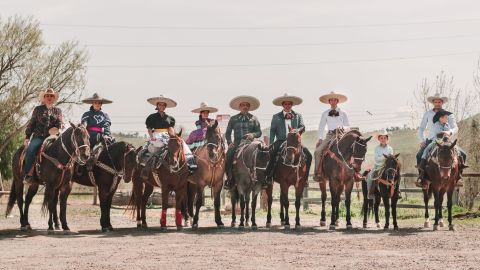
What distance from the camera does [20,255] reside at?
13148mm

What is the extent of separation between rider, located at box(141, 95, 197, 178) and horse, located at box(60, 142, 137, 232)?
1.58 feet

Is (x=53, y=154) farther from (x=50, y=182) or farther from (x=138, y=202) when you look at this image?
(x=138, y=202)

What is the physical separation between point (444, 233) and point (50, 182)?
353 inches

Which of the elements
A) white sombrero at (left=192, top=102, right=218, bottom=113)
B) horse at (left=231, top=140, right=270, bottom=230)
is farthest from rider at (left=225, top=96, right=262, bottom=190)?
white sombrero at (left=192, top=102, right=218, bottom=113)

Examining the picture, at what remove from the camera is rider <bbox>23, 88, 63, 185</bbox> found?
17.7m

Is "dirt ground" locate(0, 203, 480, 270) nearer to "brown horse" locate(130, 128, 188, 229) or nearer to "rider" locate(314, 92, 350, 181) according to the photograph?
"brown horse" locate(130, 128, 188, 229)

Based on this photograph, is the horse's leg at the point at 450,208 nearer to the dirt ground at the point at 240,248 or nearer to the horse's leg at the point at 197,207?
the dirt ground at the point at 240,248

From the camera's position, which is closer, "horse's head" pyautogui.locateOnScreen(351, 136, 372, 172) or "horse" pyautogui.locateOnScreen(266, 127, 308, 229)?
"horse" pyautogui.locateOnScreen(266, 127, 308, 229)

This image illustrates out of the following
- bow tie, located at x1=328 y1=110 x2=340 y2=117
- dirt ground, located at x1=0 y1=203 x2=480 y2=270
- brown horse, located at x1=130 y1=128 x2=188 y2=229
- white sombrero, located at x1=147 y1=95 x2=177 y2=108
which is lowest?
dirt ground, located at x1=0 y1=203 x2=480 y2=270

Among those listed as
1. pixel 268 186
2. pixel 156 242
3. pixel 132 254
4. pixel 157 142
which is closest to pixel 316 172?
pixel 268 186

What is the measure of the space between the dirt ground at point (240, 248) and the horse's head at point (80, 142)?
171 cm

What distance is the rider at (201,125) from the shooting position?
19.9 meters

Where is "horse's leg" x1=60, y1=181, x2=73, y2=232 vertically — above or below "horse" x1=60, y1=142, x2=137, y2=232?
below

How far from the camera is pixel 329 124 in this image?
1967 cm
